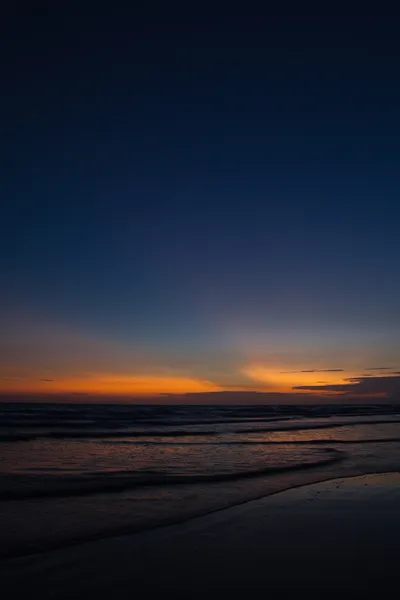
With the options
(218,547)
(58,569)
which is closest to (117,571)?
(58,569)

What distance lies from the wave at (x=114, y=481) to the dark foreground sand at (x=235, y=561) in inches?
155

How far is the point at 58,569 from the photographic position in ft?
21.9

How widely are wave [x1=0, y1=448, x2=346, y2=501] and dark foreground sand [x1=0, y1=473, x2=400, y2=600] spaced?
3.95m

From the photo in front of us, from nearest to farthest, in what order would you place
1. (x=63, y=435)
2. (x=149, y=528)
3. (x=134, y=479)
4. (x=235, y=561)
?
(x=235, y=561) < (x=149, y=528) < (x=134, y=479) < (x=63, y=435)

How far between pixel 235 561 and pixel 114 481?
744cm

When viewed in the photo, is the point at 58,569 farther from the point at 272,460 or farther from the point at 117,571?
the point at 272,460

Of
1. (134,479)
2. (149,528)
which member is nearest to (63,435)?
(134,479)

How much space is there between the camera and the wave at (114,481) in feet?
39.2

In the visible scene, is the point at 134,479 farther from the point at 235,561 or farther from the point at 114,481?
the point at 235,561

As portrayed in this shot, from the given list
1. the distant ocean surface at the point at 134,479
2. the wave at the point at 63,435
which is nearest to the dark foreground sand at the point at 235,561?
the distant ocean surface at the point at 134,479

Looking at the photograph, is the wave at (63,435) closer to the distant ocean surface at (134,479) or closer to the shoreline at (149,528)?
the distant ocean surface at (134,479)

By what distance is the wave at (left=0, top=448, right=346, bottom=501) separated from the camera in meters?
12.0

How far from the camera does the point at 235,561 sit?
7.04 metres

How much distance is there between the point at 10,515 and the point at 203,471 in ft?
24.4
